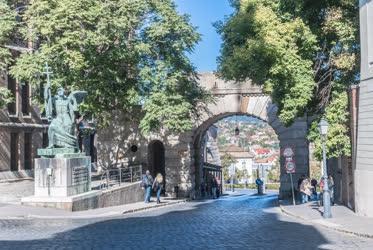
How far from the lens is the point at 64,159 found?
23297 mm

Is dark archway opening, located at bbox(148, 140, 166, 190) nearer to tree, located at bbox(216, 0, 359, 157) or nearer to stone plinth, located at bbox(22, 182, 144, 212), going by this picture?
stone plinth, located at bbox(22, 182, 144, 212)

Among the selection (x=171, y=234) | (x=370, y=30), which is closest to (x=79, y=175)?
(x=171, y=234)

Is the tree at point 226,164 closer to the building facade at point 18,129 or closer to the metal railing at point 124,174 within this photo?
the building facade at point 18,129

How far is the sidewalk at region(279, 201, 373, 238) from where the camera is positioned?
16875 mm

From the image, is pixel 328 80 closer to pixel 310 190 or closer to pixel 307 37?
pixel 307 37

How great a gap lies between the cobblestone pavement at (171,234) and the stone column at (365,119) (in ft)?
8.52

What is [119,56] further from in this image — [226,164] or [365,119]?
[226,164]

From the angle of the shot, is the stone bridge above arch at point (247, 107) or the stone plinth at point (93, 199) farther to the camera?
the stone bridge above arch at point (247, 107)

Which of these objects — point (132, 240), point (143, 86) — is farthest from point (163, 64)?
point (132, 240)

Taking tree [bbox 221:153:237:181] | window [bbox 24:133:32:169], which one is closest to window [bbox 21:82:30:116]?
window [bbox 24:133:32:169]

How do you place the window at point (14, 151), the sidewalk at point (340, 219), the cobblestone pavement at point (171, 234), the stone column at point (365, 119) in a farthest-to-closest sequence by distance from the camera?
the window at point (14, 151) → the stone column at point (365, 119) → the sidewalk at point (340, 219) → the cobblestone pavement at point (171, 234)

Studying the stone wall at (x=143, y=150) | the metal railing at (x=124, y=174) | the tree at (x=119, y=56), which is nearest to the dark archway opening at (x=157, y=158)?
the stone wall at (x=143, y=150)

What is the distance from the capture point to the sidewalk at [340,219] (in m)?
16.9

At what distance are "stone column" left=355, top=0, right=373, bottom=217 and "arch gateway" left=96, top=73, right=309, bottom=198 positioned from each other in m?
15.4
